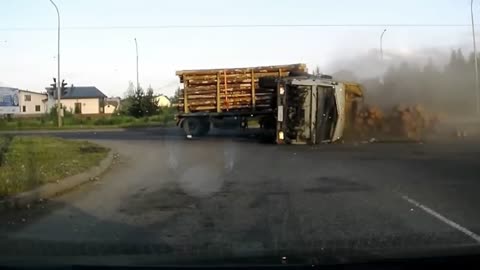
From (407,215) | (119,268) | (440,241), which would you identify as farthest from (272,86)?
(119,268)

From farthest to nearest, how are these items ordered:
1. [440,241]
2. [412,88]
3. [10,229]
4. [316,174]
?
[412,88]
[316,174]
[10,229]
[440,241]

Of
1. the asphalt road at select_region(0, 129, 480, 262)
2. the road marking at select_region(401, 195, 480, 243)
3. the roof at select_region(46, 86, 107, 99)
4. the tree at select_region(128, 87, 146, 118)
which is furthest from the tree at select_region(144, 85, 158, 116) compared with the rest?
the road marking at select_region(401, 195, 480, 243)

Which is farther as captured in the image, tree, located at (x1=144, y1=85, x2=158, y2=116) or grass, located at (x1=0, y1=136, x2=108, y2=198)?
tree, located at (x1=144, y1=85, x2=158, y2=116)

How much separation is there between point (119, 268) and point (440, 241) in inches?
171

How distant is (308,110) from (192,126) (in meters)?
8.81

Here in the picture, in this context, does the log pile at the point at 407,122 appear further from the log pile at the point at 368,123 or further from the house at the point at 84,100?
the house at the point at 84,100

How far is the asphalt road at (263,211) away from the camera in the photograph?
293 inches

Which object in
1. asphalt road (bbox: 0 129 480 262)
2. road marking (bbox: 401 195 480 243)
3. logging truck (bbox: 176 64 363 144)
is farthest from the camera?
logging truck (bbox: 176 64 363 144)

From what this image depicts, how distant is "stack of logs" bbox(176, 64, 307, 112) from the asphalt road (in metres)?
11.6

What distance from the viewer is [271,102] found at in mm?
28391

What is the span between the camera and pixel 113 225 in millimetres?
9164

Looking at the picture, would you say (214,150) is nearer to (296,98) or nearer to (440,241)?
(296,98)

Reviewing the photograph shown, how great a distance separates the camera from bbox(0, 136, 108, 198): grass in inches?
491

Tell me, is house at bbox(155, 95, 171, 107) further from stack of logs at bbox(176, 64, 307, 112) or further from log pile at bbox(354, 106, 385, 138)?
log pile at bbox(354, 106, 385, 138)
